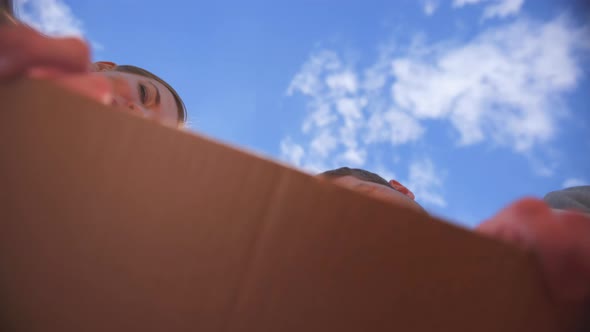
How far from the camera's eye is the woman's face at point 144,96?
0.59m

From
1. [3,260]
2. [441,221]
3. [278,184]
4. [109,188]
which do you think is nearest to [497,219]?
[441,221]

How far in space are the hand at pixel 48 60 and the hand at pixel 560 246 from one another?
382 mm

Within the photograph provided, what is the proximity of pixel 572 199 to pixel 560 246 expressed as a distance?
2.92ft

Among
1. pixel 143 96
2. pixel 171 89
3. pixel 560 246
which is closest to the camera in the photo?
pixel 560 246

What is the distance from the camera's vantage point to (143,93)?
26.3 inches

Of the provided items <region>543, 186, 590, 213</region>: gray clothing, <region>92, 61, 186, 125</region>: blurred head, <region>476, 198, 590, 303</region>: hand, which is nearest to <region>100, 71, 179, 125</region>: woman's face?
<region>92, 61, 186, 125</region>: blurred head

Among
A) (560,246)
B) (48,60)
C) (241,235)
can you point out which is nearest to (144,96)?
(48,60)

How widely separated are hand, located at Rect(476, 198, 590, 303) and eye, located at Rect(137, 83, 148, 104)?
0.63 m

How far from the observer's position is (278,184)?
0.88ft

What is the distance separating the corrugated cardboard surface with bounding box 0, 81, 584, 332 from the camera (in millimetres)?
270

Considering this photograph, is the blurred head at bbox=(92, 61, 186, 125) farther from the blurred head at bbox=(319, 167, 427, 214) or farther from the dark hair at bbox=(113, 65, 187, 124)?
the blurred head at bbox=(319, 167, 427, 214)

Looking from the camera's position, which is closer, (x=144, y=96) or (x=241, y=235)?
(x=241, y=235)

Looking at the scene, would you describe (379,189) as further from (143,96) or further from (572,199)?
(572,199)

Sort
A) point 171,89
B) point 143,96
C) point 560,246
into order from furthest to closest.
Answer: point 171,89, point 143,96, point 560,246
